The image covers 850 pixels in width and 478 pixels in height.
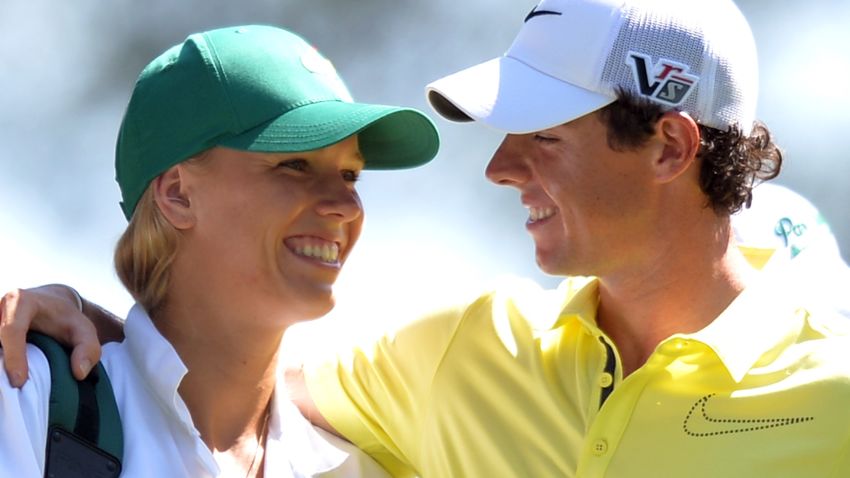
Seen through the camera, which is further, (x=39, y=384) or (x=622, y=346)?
(x=622, y=346)

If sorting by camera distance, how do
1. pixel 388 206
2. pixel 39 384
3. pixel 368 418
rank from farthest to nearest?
pixel 388 206 < pixel 368 418 < pixel 39 384

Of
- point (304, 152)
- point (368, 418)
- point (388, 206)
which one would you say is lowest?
point (388, 206)

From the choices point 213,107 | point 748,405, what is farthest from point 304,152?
point 748,405

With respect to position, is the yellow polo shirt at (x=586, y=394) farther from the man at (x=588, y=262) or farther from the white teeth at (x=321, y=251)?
the white teeth at (x=321, y=251)

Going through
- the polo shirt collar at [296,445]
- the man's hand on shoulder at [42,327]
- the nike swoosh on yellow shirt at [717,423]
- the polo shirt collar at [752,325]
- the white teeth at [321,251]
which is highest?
the man's hand on shoulder at [42,327]

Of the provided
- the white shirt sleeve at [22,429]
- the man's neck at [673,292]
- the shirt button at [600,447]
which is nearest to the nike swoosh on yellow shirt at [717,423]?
the shirt button at [600,447]

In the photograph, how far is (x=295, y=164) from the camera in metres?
3.39

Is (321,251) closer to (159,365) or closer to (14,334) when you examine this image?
(159,365)

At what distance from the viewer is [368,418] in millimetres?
3533

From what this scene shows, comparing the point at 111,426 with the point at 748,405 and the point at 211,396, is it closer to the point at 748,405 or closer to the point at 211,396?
the point at 211,396

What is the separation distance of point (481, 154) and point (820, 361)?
421 centimetres

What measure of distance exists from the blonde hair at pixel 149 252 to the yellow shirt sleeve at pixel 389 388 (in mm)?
414

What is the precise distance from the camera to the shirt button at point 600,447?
10.3ft

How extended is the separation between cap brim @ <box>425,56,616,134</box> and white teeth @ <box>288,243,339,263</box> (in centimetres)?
39
